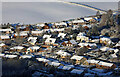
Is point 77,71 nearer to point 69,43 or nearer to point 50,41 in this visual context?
point 69,43

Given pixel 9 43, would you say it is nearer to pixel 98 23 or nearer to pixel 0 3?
pixel 98 23

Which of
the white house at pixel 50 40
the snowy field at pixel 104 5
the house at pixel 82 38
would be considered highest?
the snowy field at pixel 104 5

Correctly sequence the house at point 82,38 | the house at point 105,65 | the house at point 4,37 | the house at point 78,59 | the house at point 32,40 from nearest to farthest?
the house at point 105,65
the house at point 78,59
the house at point 82,38
the house at point 32,40
the house at point 4,37

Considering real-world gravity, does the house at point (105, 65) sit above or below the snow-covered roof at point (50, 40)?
below

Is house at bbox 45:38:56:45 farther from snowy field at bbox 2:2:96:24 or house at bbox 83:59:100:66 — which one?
snowy field at bbox 2:2:96:24

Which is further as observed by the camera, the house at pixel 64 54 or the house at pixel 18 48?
the house at pixel 18 48

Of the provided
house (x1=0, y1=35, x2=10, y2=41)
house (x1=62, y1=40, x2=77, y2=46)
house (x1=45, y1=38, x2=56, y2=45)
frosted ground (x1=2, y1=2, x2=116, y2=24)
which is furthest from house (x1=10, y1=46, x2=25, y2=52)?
frosted ground (x1=2, y1=2, x2=116, y2=24)

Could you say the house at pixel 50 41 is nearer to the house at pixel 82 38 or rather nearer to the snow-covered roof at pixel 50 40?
the snow-covered roof at pixel 50 40

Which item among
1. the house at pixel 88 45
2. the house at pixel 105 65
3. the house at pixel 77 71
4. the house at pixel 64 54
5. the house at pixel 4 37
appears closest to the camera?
the house at pixel 77 71

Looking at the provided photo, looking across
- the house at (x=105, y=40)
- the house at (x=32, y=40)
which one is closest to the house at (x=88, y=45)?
the house at (x=105, y=40)
